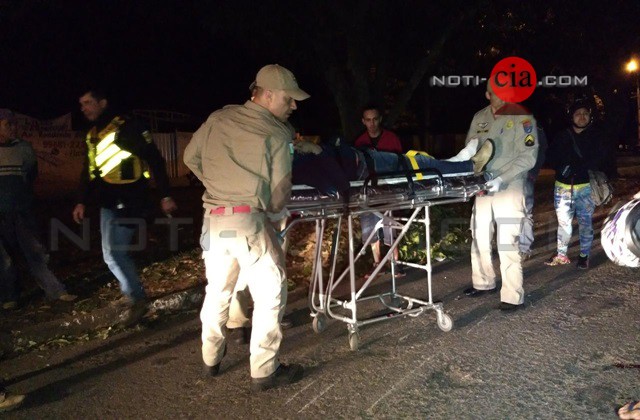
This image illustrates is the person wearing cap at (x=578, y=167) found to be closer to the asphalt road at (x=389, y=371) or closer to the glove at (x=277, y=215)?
the asphalt road at (x=389, y=371)

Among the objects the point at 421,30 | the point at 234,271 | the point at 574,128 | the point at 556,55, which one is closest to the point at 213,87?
the point at 556,55

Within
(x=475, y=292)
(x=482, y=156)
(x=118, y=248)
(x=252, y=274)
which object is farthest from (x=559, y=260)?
(x=118, y=248)

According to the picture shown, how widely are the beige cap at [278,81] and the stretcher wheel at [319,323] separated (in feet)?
6.28

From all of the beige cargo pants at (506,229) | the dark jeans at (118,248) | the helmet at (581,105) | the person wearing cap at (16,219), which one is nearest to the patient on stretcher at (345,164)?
the beige cargo pants at (506,229)

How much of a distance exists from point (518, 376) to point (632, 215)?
1556 millimetres

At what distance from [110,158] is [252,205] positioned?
1983 mm

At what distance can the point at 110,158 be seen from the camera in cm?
524

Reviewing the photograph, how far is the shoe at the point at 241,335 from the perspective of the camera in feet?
15.9

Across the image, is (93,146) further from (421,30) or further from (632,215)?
(421,30)

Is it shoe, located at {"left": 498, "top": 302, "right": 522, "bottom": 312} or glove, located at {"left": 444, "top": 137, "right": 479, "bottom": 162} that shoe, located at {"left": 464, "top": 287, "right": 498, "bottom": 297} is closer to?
shoe, located at {"left": 498, "top": 302, "right": 522, "bottom": 312}

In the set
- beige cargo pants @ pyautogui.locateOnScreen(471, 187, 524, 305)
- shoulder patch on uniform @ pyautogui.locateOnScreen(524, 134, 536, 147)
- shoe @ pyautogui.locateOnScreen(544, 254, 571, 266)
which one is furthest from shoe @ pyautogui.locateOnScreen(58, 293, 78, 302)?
shoe @ pyautogui.locateOnScreen(544, 254, 571, 266)

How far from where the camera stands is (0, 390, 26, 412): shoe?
3.81 m

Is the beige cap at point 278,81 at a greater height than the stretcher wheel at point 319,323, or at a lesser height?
greater

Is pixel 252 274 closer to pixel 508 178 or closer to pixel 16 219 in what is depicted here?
pixel 508 178
